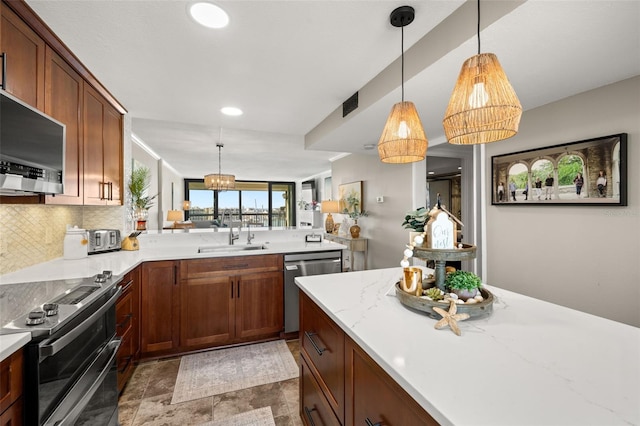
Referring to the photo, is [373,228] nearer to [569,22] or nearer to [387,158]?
[387,158]

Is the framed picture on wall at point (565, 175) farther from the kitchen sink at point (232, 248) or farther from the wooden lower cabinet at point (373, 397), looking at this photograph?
the kitchen sink at point (232, 248)

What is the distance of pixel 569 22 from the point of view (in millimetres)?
1251

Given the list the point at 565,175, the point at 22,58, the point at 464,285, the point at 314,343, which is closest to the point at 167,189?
the point at 22,58

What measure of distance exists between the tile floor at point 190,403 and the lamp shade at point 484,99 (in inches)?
75.5

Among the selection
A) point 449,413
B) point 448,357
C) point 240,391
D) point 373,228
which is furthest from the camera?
point 373,228

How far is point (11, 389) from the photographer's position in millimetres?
951

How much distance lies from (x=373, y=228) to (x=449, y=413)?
4.38 meters

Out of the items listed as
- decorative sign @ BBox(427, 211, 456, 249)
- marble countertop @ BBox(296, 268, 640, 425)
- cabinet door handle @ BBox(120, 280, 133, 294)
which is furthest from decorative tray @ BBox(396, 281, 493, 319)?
cabinet door handle @ BBox(120, 280, 133, 294)

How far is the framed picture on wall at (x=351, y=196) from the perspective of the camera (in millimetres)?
5207

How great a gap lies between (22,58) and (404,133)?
2.00 meters

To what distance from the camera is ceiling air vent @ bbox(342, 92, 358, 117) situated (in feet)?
8.19

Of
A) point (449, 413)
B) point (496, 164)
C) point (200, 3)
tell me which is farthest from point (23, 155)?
point (496, 164)

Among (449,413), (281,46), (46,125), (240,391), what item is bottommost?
(240,391)

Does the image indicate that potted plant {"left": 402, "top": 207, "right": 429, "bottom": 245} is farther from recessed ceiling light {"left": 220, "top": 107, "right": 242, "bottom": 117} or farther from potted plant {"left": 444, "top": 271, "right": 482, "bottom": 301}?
recessed ceiling light {"left": 220, "top": 107, "right": 242, "bottom": 117}
